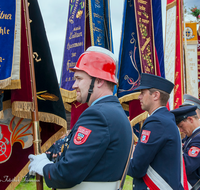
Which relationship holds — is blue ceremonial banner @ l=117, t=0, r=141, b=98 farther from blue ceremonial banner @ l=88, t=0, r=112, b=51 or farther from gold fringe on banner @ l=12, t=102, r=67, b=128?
gold fringe on banner @ l=12, t=102, r=67, b=128

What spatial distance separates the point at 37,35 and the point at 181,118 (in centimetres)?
196

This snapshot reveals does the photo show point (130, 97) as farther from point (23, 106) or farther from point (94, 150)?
point (94, 150)

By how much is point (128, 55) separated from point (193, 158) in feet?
7.77

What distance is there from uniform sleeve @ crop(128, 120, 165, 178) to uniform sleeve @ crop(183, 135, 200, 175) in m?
0.73

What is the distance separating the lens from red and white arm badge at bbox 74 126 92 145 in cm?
120

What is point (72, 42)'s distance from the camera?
3674 mm

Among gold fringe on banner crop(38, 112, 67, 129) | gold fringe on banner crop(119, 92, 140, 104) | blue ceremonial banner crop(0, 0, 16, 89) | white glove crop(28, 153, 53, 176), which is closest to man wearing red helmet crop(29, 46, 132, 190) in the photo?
white glove crop(28, 153, 53, 176)

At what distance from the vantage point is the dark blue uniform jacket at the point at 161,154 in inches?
71.7

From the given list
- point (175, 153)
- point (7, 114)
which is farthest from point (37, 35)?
point (175, 153)

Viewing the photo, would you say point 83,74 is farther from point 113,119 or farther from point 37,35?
point 37,35

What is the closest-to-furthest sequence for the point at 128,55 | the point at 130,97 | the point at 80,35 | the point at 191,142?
the point at 191,142 → the point at 80,35 → the point at 130,97 → the point at 128,55

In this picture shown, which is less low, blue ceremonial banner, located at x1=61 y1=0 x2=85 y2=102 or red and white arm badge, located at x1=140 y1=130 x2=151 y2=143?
blue ceremonial banner, located at x1=61 y1=0 x2=85 y2=102

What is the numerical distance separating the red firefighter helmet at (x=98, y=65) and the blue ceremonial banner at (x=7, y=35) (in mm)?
744

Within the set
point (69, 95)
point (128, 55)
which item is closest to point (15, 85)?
point (69, 95)
